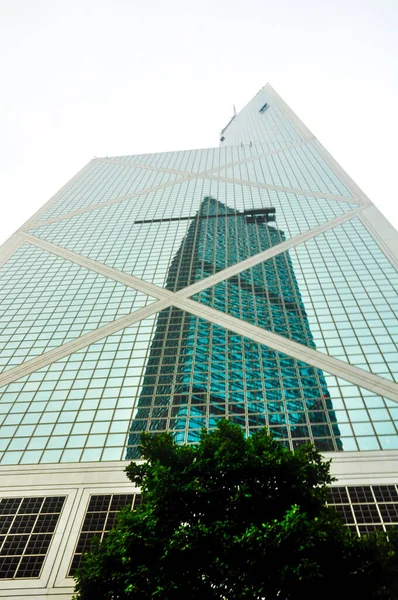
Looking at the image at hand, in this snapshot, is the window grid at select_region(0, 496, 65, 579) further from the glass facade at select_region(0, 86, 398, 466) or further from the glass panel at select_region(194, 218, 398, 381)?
the glass panel at select_region(194, 218, 398, 381)

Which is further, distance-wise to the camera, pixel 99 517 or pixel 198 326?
pixel 198 326

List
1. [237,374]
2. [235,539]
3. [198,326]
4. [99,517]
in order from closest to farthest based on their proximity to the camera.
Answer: [235,539]
[99,517]
[237,374]
[198,326]

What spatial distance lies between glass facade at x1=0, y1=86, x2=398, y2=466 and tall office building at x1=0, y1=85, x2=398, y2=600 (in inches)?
4.2

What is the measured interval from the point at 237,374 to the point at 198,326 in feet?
18.5

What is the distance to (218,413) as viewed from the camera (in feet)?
73.5

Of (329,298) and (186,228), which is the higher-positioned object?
(186,228)

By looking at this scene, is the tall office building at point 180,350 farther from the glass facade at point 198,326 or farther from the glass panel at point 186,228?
the glass panel at point 186,228

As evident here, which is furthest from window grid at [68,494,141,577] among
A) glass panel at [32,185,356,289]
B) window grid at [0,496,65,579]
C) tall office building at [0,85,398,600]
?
glass panel at [32,185,356,289]

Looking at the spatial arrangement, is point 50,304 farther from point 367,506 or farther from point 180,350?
point 367,506

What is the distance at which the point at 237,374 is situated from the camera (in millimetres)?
24734

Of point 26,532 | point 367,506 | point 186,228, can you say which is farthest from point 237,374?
point 186,228

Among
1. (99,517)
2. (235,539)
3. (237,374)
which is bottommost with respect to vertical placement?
(235,539)

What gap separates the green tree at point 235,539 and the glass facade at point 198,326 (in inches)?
365

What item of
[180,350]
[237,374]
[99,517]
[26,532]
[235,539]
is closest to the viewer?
[235,539]
